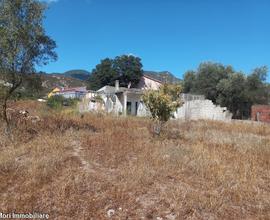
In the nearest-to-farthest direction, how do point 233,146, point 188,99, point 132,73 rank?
point 233,146, point 188,99, point 132,73

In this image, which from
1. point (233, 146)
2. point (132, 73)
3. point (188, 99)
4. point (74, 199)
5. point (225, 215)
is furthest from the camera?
point (132, 73)

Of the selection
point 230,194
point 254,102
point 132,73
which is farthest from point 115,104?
point 230,194

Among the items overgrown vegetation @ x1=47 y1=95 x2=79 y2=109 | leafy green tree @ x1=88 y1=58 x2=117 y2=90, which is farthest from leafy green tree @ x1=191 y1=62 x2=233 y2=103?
leafy green tree @ x1=88 y1=58 x2=117 y2=90

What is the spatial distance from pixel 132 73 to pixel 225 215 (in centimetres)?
4201

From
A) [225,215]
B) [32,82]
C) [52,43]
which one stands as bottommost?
[225,215]

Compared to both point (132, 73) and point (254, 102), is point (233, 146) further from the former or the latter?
point (132, 73)

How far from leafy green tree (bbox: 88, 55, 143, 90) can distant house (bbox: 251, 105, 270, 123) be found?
74.2 ft

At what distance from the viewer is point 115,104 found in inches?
1158

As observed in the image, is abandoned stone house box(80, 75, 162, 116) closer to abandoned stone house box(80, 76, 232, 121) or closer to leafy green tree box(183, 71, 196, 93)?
abandoned stone house box(80, 76, 232, 121)

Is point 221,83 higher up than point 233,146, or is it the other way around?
point 221,83

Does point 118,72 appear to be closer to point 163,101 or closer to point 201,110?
point 201,110

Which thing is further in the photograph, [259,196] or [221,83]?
[221,83]

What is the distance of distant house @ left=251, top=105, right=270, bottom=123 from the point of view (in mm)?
25737

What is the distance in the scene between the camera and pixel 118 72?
46844 millimetres
